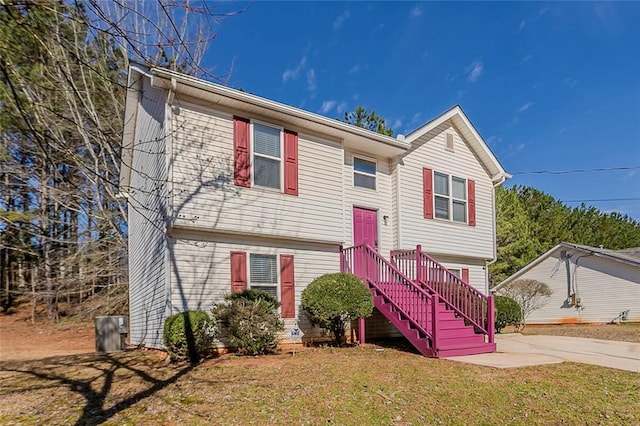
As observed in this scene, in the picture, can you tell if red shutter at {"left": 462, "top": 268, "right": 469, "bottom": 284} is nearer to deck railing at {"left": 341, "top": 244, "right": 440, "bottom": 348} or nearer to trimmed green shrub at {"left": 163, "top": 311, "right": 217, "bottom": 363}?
deck railing at {"left": 341, "top": 244, "right": 440, "bottom": 348}

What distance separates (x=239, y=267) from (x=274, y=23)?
504 centimetres

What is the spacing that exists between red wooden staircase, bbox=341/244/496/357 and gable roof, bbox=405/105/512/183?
13.5 ft

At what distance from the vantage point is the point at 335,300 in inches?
354

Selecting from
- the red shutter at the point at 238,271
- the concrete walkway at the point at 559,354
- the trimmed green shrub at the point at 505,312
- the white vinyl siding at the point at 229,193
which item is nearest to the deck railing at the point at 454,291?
the concrete walkway at the point at 559,354

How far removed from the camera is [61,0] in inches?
148

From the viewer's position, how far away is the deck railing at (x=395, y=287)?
28.7 feet

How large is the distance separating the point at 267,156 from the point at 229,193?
1391 millimetres

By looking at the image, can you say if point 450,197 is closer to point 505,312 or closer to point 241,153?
point 505,312

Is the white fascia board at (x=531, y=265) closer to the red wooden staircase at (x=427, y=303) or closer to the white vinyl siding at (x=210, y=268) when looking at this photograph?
the red wooden staircase at (x=427, y=303)

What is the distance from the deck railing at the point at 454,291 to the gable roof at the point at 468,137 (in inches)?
→ 154

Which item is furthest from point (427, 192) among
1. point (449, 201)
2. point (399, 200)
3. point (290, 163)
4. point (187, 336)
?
point (187, 336)

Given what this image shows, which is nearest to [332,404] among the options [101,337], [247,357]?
[247,357]

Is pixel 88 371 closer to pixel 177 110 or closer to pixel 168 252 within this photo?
pixel 168 252

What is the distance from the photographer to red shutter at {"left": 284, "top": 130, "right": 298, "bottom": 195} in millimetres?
10125
